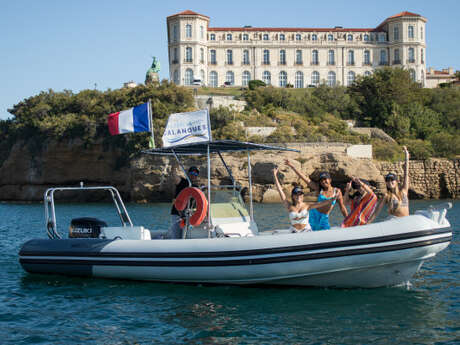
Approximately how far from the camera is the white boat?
8.90 metres

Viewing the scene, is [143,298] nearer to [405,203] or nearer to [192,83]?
[405,203]

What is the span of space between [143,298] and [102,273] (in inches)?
58.7

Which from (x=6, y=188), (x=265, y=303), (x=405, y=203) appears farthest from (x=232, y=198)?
(x=6, y=188)

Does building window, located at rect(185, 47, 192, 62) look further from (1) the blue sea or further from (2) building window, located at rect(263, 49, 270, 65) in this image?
(1) the blue sea

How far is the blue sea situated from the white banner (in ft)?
9.46

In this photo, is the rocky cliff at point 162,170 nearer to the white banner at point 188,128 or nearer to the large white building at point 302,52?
the white banner at point 188,128

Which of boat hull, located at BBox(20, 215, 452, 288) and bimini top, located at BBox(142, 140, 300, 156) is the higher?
bimini top, located at BBox(142, 140, 300, 156)

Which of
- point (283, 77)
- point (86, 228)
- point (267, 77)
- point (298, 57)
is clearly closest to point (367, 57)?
point (298, 57)

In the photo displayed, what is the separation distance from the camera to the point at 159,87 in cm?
4991

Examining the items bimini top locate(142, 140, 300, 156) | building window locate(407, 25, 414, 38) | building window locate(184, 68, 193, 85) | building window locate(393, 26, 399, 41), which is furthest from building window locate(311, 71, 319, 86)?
bimini top locate(142, 140, 300, 156)

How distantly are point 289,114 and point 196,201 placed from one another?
43446 millimetres

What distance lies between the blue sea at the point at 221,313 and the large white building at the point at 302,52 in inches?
2999

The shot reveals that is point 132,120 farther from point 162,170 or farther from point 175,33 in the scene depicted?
point 175,33

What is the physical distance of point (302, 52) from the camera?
88.0 meters
